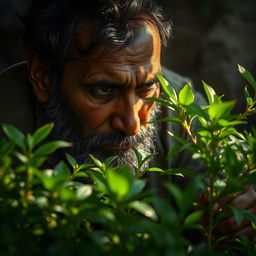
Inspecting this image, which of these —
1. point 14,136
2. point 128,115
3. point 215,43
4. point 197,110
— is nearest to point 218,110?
point 197,110

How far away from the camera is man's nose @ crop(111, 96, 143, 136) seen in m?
1.84

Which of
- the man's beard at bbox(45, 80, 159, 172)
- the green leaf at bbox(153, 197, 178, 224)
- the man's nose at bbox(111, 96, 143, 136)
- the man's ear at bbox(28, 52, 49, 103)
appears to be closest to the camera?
the green leaf at bbox(153, 197, 178, 224)

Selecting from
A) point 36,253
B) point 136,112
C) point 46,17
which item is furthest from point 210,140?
point 46,17

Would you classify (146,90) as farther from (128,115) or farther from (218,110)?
(218,110)

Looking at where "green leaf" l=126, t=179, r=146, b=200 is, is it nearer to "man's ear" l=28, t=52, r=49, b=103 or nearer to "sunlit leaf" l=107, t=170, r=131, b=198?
"sunlit leaf" l=107, t=170, r=131, b=198

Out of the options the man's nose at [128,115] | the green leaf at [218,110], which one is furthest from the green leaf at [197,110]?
the man's nose at [128,115]

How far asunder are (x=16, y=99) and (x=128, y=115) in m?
0.66

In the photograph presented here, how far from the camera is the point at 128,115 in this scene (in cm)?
185

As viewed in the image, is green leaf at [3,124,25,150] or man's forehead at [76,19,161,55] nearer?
green leaf at [3,124,25,150]

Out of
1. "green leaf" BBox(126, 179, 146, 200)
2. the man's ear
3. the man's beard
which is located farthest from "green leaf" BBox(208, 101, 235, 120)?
the man's ear

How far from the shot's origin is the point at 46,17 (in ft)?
6.71

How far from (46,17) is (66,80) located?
0.32 m

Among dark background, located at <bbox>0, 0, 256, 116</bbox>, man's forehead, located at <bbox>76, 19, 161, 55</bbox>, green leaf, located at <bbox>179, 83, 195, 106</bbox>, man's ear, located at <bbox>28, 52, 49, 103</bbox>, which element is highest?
green leaf, located at <bbox>179, 83, 195, 106</bbox>

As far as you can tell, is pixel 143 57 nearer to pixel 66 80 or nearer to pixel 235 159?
pixel 66 80
